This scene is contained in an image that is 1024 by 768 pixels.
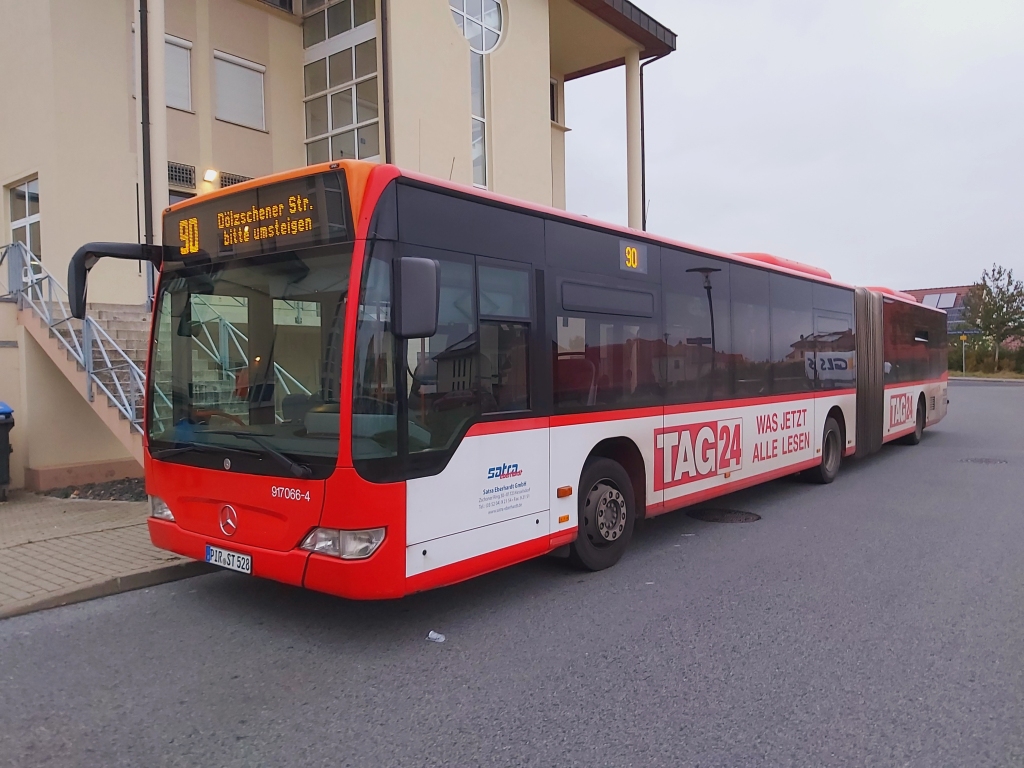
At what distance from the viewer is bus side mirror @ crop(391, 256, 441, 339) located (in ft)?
14.2

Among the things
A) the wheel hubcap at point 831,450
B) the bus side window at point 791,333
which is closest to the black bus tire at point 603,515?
the bus side window at point 791,333

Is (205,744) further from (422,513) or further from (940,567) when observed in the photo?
(940,567)

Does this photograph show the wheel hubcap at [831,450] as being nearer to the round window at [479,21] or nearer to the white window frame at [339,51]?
the white window frame at [339,51]

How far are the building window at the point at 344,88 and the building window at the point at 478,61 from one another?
251cm

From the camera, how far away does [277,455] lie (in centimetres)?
467

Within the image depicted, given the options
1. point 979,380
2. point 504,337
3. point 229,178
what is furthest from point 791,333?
point 979,380

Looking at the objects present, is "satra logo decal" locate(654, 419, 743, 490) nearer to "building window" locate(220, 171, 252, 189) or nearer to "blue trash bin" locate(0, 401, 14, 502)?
"blue trash bin" locate(0, 401, 14, 502)

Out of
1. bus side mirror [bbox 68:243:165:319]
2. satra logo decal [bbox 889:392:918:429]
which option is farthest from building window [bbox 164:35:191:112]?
satra logo decal [bbox 889:392:918:429]

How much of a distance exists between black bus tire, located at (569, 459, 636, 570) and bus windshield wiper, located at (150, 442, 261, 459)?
2.61 m

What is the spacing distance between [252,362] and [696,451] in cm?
446

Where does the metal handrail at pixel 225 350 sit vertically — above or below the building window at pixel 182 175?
below

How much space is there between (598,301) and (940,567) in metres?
3.63

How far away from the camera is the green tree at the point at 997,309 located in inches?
1893

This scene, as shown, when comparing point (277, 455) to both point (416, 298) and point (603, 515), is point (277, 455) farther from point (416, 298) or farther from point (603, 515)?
point (603, 515)
